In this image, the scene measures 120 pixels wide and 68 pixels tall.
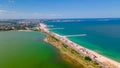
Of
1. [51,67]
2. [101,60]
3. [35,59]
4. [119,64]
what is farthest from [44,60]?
[119,64]

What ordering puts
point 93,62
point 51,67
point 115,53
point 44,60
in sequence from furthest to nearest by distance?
point 115,53
point 44,60
point 93,62
point 51,67

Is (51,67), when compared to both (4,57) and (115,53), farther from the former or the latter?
(115,53)

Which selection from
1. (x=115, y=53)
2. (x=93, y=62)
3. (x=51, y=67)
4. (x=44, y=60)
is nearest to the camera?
(x=51, y=67)

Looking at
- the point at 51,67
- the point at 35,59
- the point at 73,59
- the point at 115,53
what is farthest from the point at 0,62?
the point at 115,53

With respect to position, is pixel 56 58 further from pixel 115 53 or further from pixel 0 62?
pixel 115 53

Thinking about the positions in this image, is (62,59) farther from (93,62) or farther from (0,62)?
(0,62)

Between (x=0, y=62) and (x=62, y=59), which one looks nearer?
(x=0, y=62)

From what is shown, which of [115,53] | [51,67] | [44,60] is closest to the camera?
[51,67]

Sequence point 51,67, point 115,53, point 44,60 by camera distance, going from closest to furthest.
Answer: point 51,67 → point 44,60 → point 115,53

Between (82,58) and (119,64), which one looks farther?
(82,58)
